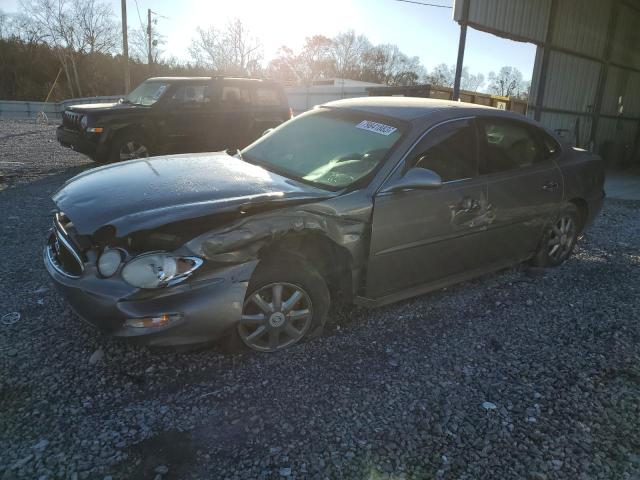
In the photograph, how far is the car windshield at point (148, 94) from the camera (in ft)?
29.3

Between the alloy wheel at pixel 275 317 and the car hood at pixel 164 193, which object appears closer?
the car hood at pixel 164 193

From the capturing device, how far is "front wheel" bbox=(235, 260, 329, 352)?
2818 mm

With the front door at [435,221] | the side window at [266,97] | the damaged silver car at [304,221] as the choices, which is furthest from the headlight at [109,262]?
the side window at [266,97]

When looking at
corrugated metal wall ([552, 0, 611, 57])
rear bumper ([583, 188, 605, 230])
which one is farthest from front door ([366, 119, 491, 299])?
corrugated metal wall ([552, 0, 611, 57])

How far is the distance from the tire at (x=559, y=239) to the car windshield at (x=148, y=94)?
7.24 metres

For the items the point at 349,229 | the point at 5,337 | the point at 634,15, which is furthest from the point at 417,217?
the point at 634,15

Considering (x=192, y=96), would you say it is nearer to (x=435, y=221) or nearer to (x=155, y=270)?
(x=435, y=221)

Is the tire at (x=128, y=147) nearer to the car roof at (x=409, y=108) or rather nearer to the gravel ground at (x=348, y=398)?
the gravel ground at (x=348, y=398)

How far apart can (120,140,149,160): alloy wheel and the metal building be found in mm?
6489

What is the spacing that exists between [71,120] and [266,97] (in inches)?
146

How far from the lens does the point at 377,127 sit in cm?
355

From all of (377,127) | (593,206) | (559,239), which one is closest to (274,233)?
(377,127)

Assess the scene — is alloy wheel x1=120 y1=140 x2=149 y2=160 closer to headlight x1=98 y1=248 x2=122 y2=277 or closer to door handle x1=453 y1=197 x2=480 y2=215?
headlight x1=98 y1=248 x2=122 y2=277

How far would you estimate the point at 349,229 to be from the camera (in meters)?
3.05
